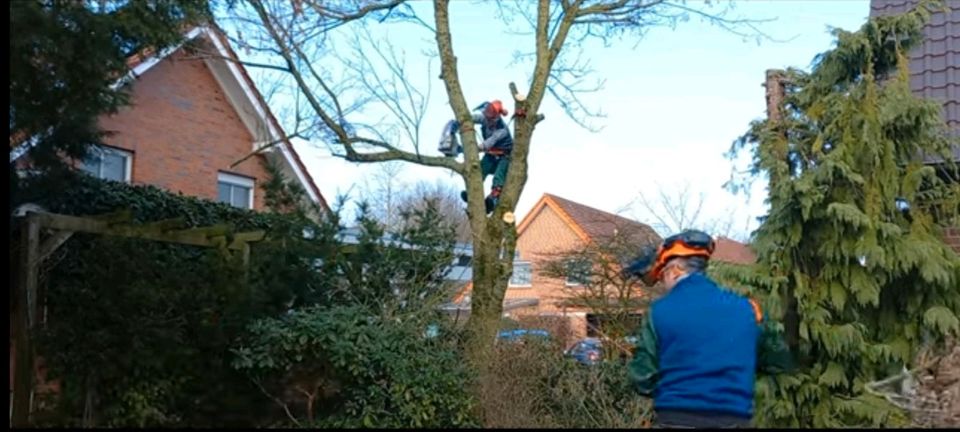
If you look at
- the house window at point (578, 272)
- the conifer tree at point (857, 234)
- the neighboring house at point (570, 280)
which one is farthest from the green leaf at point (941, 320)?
the house window at point (578, 272)

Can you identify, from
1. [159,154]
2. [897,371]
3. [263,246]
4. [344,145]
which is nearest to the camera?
[897,371]

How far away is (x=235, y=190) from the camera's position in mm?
17391

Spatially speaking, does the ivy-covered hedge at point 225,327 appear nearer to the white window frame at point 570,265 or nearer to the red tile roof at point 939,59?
the white window frame at point 570,265

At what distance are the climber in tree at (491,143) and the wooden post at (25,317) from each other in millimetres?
4626

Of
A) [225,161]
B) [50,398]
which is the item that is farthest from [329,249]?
[225,161]

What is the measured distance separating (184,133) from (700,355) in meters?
13.9

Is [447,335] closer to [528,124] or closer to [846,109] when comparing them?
[528,124]

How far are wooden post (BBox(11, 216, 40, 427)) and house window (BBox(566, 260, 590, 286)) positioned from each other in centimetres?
727

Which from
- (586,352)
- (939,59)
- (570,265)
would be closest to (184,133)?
(570,265)

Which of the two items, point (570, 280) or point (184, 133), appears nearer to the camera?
point (570, 280)

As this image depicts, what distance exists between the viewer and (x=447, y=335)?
30.5 feet

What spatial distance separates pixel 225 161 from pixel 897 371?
39.3 feet

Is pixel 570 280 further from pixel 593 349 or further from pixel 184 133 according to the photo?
pixel 184 133

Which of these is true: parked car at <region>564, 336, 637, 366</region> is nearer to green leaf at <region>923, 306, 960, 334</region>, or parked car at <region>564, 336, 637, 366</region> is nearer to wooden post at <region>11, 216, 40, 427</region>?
green leaf at <region>923, 306, 960, 334</region>
